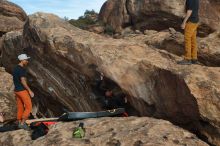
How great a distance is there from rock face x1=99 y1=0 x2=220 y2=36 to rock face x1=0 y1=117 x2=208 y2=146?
46.8ft

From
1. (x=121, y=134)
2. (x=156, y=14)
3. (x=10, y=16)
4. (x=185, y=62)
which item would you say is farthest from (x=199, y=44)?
(x=10, y=16)

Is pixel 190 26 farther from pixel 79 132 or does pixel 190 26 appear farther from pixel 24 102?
pixel 24 102

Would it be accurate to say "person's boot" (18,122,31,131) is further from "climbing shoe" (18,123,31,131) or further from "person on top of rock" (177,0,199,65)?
"person on top of rock" (177,0,199,65)

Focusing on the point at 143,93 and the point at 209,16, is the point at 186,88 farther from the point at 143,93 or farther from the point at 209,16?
the point at 209,16

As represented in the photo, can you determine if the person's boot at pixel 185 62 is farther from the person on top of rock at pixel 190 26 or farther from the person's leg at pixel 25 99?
the person's leg at pixel 25 99

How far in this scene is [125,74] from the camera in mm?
14898

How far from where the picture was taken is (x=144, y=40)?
19797 millimetres

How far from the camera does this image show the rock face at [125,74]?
42.0 ft

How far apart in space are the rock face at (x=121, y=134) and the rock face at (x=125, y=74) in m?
0.96

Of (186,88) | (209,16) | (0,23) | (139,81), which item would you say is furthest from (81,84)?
(0,23)

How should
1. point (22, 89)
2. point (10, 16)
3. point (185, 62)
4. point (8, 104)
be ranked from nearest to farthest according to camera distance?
1. point (185, 62)
2. point (22, 89)
3. point (8, 104)
4. point (10, 16)

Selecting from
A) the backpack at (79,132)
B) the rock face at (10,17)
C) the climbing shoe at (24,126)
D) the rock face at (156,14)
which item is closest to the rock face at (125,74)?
the backpack at (79,132)

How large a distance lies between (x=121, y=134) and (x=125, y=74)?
3.07m

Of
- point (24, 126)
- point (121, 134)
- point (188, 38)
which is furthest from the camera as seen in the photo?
point (24, 126)
